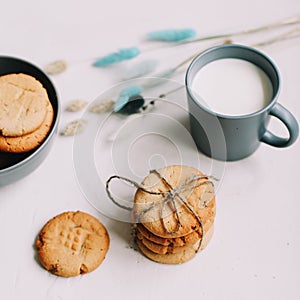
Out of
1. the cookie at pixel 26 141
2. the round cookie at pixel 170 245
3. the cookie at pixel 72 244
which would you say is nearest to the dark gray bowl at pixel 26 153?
the cookie at pixel 26 141

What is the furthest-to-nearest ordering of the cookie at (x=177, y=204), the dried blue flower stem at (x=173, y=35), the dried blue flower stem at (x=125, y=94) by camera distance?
the dried blue flower stem at (x=173, y=35) < the dried blue flower stem at (x=125, y=94) < the cookie at (x=177, y=204)

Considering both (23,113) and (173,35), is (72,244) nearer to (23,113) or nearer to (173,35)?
(23,113)

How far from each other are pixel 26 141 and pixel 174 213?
12.1 inches

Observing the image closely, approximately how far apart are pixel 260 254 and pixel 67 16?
727mm

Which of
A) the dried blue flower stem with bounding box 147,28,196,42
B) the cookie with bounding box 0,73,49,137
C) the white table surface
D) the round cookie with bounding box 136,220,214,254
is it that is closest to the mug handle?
the white table surface

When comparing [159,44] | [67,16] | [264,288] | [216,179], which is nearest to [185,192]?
[216,179]

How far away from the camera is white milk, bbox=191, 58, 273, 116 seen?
108cm

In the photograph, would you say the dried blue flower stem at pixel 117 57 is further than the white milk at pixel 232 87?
Yes

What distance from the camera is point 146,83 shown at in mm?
1249

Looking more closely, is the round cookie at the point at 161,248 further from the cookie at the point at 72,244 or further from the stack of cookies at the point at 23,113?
the stack of cookies at the point at 23,113

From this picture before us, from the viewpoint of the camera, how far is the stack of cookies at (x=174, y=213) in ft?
3.28

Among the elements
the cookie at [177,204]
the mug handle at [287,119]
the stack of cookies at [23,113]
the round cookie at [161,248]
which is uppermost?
the stack of cookies at [23,113]

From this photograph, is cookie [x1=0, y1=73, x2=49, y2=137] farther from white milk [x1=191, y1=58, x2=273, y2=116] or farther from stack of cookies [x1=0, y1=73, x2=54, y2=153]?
white milk [x1=191, y1=58, x2=273, y2=116]

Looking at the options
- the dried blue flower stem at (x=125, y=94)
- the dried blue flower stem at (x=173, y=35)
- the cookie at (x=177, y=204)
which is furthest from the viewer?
the dried blue flower stem at (x=173, y=35)
